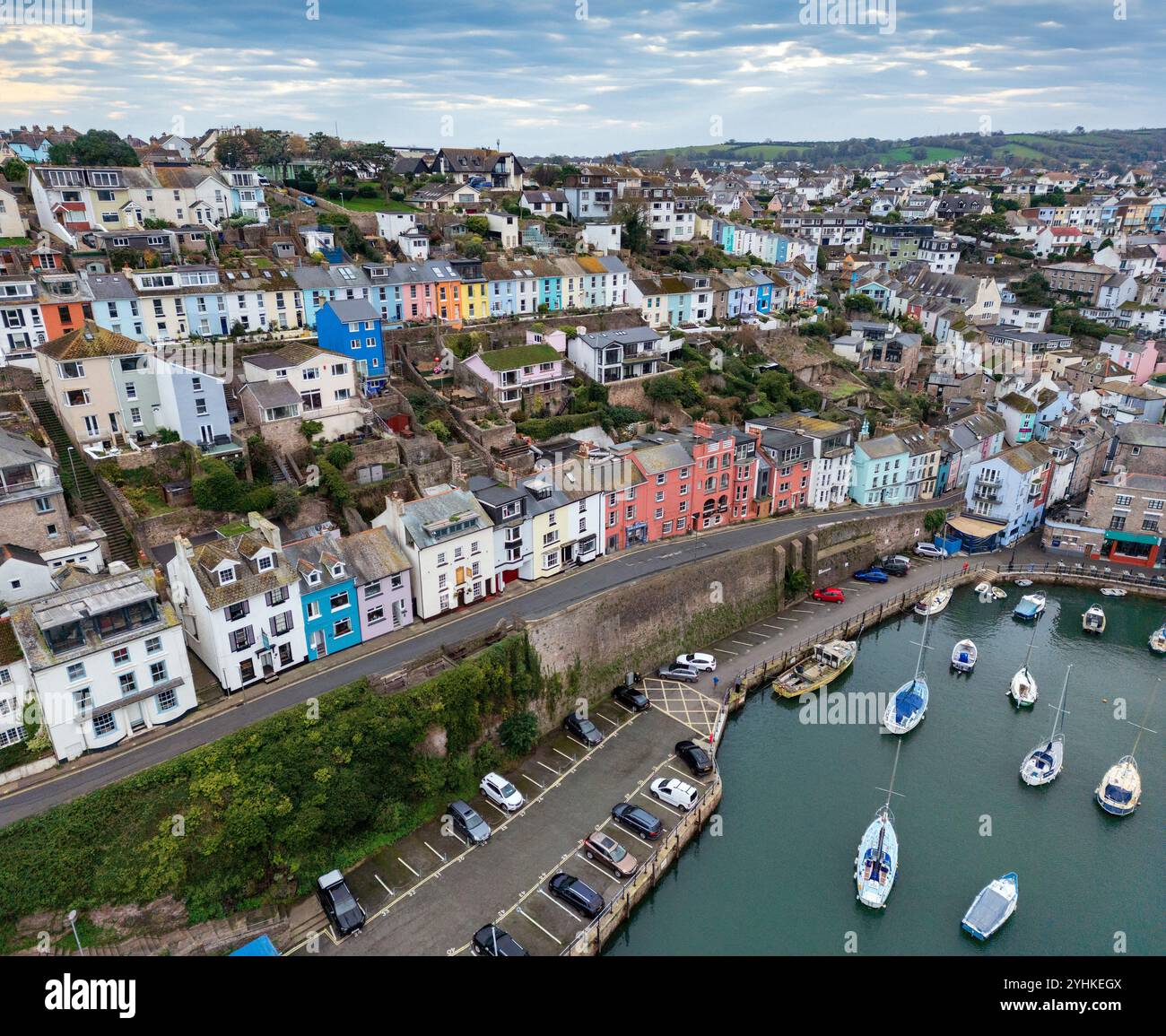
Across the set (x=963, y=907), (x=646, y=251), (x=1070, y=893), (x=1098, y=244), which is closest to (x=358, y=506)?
(x=963, y=907)

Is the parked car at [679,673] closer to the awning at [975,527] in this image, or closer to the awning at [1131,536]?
the awning at [975,527]

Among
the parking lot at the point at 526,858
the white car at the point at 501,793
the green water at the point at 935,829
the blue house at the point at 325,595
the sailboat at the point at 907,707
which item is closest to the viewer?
the parking lot at the point at 526,858

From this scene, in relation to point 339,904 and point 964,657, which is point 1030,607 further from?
point 339,904

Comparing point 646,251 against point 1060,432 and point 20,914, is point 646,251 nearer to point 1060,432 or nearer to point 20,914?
point 1060,432

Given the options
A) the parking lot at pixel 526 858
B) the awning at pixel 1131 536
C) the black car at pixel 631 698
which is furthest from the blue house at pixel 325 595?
the awning at pixel 1131 536

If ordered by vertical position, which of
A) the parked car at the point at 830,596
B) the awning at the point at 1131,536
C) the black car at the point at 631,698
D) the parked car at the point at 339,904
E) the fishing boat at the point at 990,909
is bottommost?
the fishing boat at the point at 990,909
